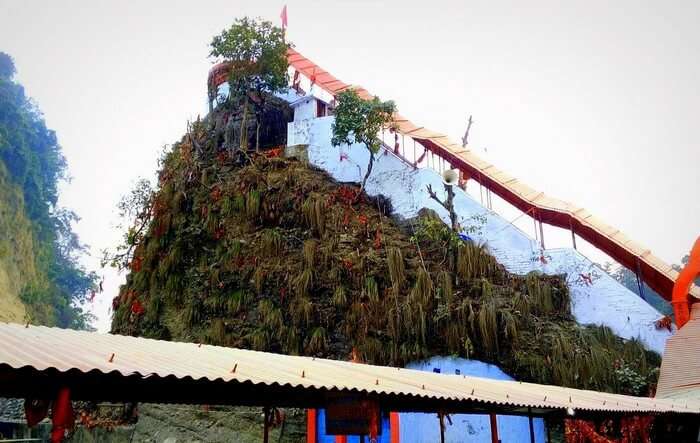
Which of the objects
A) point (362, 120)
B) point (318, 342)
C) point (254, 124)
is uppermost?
point (254, 124)

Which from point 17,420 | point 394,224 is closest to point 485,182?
point 394,224

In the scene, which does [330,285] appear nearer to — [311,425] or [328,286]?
[328,286]

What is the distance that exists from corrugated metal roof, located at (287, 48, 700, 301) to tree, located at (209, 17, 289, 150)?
3587 millimetres

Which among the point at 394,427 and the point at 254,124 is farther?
the point at 254,124

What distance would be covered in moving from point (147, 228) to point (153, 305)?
7.48 ft

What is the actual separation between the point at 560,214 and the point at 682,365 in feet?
14.0

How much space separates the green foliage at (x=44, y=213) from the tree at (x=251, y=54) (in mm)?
17903

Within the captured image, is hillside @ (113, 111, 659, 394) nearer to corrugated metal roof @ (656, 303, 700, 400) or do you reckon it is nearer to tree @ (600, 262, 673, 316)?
corrugated metal roof @ (656, 303, 700, 400)

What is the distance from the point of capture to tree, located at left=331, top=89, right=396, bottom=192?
12.9 m

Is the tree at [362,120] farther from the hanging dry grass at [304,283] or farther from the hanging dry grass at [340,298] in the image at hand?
the hanging dry grass at [340,298]

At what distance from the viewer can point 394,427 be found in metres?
9.39

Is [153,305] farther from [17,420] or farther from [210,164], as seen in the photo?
[17,420]

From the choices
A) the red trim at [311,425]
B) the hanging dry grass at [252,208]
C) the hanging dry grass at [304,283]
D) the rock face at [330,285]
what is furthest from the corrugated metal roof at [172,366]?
the hanging dry grass at [252,208]

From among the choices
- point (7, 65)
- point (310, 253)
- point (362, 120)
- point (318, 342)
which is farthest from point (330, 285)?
point (7, 65)
